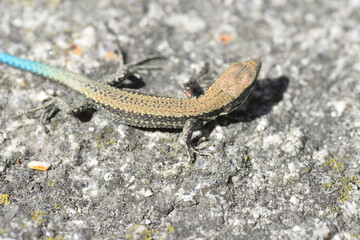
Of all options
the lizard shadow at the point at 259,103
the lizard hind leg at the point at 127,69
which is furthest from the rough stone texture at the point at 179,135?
the lizard hind leg at the point at 127,69

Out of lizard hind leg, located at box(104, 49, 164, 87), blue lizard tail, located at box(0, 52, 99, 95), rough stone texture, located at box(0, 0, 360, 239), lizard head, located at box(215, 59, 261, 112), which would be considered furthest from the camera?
lizard hind leg, located at box(104, 49, 164, 87)

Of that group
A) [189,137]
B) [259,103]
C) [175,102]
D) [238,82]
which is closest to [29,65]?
[175,102]

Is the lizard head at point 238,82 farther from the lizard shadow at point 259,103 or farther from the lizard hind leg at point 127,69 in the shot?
the lizard hind leg at point 127,69

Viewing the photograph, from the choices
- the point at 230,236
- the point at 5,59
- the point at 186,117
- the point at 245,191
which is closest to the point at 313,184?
the point at 245,191

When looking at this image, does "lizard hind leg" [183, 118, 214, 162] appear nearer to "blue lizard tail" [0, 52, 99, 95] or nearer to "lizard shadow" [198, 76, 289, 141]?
"lizard shadow" [198, 76, 289, 141]

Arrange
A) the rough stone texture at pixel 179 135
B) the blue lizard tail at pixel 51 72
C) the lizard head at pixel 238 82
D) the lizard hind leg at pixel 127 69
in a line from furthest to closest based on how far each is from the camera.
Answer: the lizard hind leg at pixel 127 69 → the blue lizard tail at pixel 51 72 → the lizard head at pixel 238 82 → the rough stone texture at pixel 179 135

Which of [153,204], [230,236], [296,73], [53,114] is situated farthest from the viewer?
[296,73]

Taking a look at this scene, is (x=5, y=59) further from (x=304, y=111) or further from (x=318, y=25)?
(x=318, y=25)

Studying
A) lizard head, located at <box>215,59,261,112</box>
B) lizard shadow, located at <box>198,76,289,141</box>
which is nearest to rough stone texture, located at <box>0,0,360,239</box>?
lizard shadow, located at <box>198,76,289,141</box>
